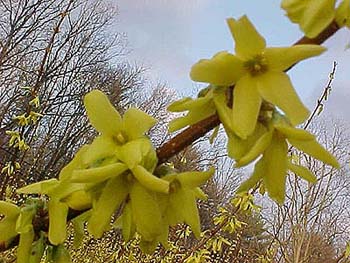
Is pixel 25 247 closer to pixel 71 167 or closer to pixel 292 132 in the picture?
pixel 71 167

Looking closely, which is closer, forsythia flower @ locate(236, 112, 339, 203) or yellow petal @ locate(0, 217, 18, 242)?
forsythia flower @ locate(236, 112, 339, 203)

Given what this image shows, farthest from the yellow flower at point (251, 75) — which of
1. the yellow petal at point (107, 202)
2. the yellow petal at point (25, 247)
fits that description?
the yellow petal at point (25, 247)

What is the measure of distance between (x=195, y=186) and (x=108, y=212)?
0.23ft

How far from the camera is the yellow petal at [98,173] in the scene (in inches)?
15.2

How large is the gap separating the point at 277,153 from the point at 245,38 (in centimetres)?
9

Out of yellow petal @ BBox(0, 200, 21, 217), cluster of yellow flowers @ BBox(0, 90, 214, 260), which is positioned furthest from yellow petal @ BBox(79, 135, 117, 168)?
yellow petal @ BBox(0, 200, 21, 217)

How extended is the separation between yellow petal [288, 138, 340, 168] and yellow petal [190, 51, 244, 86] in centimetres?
6

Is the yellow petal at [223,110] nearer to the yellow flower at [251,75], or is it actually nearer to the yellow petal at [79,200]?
the yellow flower at [251,75]

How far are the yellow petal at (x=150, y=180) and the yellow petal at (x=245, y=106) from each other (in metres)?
0.06

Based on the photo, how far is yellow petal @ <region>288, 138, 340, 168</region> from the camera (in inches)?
15.7

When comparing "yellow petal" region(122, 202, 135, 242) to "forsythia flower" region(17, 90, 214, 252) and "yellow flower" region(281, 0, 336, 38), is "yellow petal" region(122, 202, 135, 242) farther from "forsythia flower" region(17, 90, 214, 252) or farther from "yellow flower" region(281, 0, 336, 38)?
"yellow flower" region(281, 0, 336, 38)

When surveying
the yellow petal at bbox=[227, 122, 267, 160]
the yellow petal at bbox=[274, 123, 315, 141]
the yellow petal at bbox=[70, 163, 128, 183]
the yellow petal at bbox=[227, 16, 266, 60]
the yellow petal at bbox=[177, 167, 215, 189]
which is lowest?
the yellow petal at bbox=[70, 163, 128, 183]

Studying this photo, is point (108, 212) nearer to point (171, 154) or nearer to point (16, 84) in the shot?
point (171, 154)

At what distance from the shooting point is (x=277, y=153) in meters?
0.40
